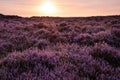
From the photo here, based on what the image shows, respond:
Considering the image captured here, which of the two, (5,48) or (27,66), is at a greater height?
(27,66)

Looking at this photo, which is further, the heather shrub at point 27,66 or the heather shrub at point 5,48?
the heather shrub at point 5,48

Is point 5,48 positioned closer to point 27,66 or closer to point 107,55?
point 27,66

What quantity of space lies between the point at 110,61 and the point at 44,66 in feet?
6.86

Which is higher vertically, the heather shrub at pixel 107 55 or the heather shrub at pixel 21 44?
the heather shrub at pixel 107 55

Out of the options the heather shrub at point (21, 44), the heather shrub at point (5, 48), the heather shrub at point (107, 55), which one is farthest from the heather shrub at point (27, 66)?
the heather shrub at point (21, 44)

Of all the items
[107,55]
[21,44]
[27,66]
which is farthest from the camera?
[21,44]

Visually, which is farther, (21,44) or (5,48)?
(21,44)

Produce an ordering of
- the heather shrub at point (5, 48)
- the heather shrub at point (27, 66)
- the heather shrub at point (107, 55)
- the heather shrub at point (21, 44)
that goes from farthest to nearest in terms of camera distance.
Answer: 1. the heather shrub at point (21, 44)
2. the heather shrub at point (5, 48)
3. the heather shrub at point (107, 55)
4. the heather shrub at point (27, 66)

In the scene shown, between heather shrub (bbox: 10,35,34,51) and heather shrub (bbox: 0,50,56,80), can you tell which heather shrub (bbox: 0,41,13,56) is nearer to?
heather shrub (bbox: 10,35,34,51)

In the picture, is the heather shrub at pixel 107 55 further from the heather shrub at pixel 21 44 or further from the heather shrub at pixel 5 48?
the heather shrub at pixel 5 48

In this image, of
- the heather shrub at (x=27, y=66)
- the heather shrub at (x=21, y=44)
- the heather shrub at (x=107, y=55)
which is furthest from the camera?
the heather shrub at (x=21, y=44)

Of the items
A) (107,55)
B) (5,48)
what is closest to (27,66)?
(107,55)

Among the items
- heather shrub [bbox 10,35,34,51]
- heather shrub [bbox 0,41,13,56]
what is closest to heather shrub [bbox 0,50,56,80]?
heather shrub [bbox 0,41,13,56]

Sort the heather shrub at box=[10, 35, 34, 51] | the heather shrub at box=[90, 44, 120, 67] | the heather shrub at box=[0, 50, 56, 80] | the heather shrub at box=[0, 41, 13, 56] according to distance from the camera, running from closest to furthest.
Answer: the heather shrub at box=[0, 50, 56, 80]
the heather shrub at box=[90, 44, 120, 67]
the heather shrub at box=[0, 41, 13, 56]
the heather shrub at box=[10, 35, 34, 51]
